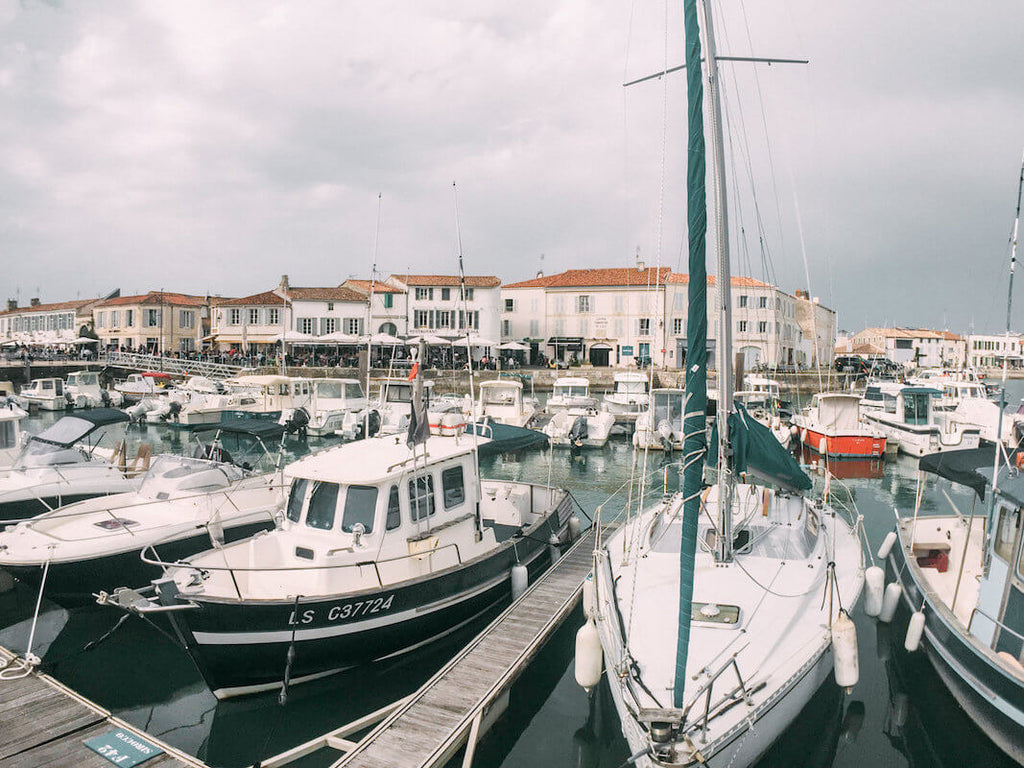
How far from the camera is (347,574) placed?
29.4ft

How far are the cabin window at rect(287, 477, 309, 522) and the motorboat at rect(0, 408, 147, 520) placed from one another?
6526 millimetres

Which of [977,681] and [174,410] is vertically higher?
[174,410]

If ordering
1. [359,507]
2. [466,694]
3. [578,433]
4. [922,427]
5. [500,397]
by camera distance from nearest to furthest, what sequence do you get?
1. [466,694]
2. [359,507]
3. [922,427]
4. [578,433]
5. [500,397]

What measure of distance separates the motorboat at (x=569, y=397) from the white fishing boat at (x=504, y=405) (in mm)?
1027

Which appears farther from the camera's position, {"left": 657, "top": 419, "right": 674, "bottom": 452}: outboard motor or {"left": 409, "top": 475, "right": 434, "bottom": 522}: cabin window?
{"left": 657, "top": 419, "right": 674, "bottom": 452}: outboard motor

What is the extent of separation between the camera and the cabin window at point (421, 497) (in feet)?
32.4

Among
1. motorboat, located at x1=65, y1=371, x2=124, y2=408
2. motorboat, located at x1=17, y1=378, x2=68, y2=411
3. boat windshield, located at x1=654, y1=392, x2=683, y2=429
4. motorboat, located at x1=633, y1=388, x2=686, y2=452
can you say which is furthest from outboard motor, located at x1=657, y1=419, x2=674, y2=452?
motorboat, located at x1=17, y1=378, x2=68, y2=411

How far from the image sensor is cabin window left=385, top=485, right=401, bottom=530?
31.2ft

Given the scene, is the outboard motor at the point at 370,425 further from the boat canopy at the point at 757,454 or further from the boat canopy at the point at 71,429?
the boat canopy at the point at 757,454

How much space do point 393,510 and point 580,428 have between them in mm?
20307

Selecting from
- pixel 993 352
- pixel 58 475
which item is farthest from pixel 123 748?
pixel 993 352

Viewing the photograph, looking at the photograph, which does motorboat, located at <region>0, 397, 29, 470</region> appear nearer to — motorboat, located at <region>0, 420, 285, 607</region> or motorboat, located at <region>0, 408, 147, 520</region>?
motorboat, located at <region>0, 408, 147, 520</region>

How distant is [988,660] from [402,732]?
20.5ft

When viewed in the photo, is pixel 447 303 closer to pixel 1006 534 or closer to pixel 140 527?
pixel 140 527
